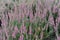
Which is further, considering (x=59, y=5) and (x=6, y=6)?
(x=6, y=6)

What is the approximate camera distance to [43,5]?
2.47 m

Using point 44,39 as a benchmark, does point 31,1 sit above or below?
above

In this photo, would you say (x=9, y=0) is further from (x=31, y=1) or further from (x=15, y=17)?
(x=15, y=17)

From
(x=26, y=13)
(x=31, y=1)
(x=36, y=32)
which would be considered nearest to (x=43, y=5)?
(x=31, y=1)

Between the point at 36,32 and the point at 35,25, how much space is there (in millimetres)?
110

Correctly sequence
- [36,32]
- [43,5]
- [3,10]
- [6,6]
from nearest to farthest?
[36,32] < [43,5] < [3,10] < [6,6]

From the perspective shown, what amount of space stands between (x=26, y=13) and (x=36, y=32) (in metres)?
0.31

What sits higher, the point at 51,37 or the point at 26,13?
the point at 26,13

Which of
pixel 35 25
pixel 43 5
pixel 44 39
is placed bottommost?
pixel 44 39

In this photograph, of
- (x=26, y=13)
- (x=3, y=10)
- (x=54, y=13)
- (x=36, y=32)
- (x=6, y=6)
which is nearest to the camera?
(x=36, y=32)

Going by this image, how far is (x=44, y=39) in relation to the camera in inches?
82.4

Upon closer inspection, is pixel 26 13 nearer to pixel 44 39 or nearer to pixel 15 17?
pixel 15 17

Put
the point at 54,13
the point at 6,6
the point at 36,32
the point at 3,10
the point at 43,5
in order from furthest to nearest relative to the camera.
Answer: the point at 6,6, the point at 3,10, the point at 43,5, the point at 54,13, the point at 36,32

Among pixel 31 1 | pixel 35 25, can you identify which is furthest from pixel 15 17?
pixel 31 1
